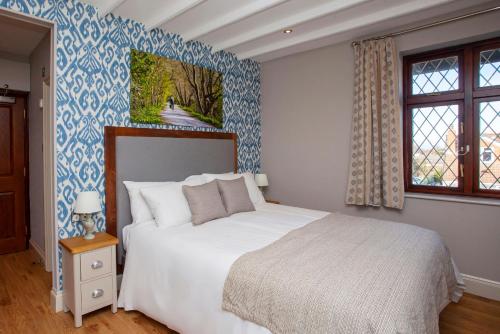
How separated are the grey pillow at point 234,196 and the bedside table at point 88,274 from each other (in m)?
1.02

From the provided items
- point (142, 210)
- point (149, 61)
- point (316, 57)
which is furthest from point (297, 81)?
point (142, 210)

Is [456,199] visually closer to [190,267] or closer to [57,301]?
[190,267]

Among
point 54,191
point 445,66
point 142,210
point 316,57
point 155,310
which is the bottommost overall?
point 155,310

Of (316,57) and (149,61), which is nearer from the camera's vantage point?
(149,61)

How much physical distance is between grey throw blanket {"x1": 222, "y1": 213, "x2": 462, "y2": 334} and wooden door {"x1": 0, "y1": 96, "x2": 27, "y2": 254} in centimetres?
349

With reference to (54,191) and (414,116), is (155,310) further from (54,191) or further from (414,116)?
(414,116)

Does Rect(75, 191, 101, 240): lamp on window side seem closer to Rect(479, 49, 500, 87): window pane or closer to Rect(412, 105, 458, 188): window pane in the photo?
Rect(412, 105, 458, 188): window pane

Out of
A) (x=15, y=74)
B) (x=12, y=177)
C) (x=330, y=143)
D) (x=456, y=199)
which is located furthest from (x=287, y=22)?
(x=12, y=177)

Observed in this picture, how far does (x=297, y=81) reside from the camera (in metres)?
3.80

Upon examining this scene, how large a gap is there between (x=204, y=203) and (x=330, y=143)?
1.80 metres

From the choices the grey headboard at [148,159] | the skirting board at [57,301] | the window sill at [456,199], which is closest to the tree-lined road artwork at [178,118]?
the grey headboard at [148,159]

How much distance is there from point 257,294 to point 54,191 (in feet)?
6.00

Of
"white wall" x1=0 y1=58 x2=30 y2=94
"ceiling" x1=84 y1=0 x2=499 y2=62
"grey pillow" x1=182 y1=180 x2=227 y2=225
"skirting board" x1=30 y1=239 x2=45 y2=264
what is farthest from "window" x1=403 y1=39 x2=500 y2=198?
"white wall" x1=0 y1=58 x2=30 y2=94

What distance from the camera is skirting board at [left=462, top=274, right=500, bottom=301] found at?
8.50ft
